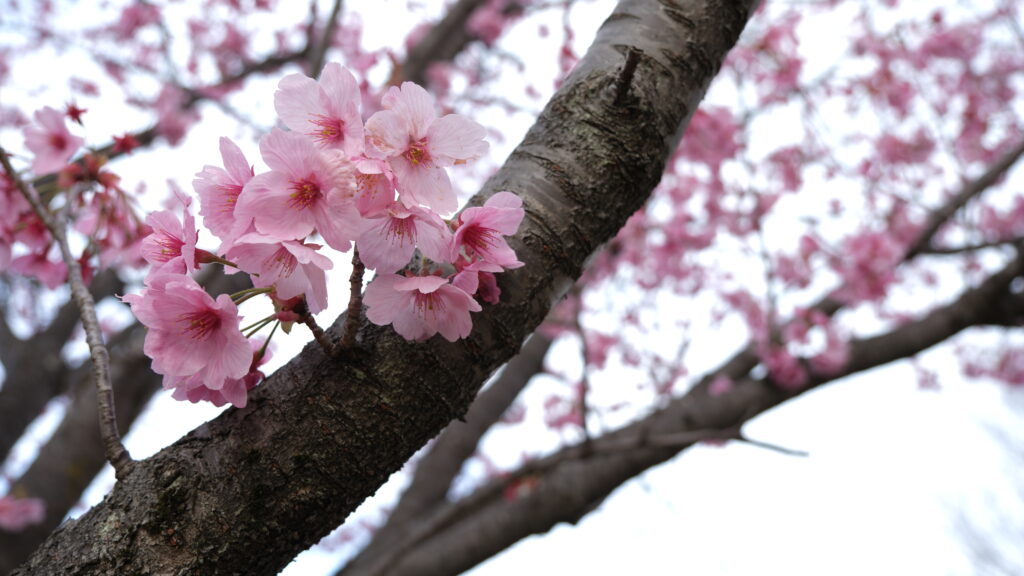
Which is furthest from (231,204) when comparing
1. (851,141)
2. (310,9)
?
(851,141)

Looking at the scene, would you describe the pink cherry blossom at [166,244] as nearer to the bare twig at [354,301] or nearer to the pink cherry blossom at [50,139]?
the bare twig at [354,301]

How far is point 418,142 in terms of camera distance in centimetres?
77

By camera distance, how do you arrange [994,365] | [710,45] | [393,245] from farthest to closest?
[994,365]
[710,45]
[393,245]

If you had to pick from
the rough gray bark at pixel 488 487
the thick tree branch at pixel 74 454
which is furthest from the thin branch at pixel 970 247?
the thick tree branch at pixel 74 454

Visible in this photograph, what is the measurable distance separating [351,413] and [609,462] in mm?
2346

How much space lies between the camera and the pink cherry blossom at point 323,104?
30.7 inches

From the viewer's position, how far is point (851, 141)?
765 cm

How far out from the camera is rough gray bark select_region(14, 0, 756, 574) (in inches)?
30.0

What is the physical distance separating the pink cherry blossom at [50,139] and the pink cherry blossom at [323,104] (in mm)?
1001

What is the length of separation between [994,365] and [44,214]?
10081mm

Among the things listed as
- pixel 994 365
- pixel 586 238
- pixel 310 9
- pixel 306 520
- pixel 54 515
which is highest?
pixel 310 9

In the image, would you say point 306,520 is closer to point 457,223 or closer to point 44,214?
point 457,223

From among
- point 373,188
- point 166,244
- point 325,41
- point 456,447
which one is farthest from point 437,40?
point 373,188

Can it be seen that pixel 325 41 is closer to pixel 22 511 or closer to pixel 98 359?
pixel 98 359
